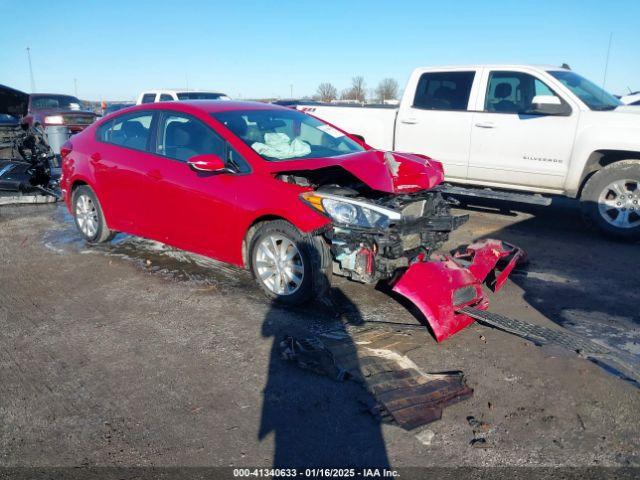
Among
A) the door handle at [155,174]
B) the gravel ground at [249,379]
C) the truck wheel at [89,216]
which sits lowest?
the gravel ground at [249,379]

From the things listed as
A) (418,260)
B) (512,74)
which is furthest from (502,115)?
(418,260)

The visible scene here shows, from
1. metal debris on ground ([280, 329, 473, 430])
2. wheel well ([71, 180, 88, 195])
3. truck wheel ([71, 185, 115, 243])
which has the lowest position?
metal debris on ground ([280, 329, 473, 430])

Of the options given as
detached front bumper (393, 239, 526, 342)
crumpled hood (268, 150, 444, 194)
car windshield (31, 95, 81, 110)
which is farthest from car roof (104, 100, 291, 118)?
car windshield (31, 95, 81, 110)

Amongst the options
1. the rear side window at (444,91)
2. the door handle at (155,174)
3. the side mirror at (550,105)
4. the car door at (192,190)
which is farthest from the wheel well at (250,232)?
the rear side window at (444,91)

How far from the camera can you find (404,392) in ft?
10.6

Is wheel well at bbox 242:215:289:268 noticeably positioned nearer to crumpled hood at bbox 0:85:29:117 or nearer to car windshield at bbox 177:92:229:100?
crumpled hood at bbox 0:85:29:117

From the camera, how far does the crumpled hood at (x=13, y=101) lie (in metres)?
9.66

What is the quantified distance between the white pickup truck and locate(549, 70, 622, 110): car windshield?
0.02m

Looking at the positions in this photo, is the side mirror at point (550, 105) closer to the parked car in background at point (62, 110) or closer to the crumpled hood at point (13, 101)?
the crumpled hood at point (13, 101)

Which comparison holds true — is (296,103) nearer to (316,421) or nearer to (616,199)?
(616,199)

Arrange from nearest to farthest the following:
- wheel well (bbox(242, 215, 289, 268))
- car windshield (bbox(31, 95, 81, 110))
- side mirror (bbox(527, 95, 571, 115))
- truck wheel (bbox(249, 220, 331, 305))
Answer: truck wheel (bbox(249, 220, 331, 305)) → wheel well (bbox(242, 215, 289, 268)) → side mirror (bbox(527, 95, 571, 115)) → car windshield (bbox(31, 95, 81, 110))

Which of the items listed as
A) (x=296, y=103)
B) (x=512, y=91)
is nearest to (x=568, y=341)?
(x=512, y=91)

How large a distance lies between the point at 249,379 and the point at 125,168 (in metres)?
3.21

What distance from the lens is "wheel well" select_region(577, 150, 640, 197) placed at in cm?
668
